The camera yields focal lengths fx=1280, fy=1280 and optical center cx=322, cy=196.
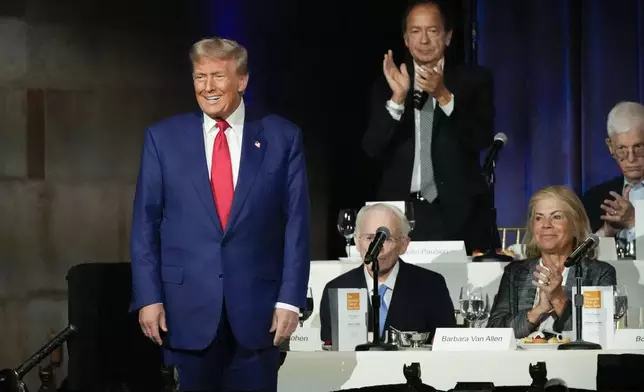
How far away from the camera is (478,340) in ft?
11.7

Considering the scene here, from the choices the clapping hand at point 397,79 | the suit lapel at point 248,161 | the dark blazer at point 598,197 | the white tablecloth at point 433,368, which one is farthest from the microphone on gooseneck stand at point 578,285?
the dark blazer at point 598,197

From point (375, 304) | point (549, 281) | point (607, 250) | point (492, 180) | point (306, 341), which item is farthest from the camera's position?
point (492, 180)

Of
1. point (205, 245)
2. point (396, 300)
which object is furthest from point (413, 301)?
point (205, 245)

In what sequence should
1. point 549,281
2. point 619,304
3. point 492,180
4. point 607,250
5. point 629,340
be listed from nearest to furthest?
1. point 629,340
2. point 619,304
3. point 549,281
4. point 607,250
5. point 492,180

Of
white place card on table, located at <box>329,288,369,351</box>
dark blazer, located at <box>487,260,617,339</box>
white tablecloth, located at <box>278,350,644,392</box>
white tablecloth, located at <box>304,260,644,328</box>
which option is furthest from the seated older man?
white tablecloth, located at <box>278,350,644,392</box>

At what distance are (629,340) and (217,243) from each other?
122 cm

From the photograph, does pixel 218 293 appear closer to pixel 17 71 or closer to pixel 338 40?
pixel 17 71

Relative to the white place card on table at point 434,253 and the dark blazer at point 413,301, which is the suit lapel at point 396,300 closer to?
the dark blazer at point 413,301

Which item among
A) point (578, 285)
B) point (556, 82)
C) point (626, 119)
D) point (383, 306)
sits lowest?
point (383, 306)

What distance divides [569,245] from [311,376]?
1.21 metres

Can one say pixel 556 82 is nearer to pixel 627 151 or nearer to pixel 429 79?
pixel 627 151

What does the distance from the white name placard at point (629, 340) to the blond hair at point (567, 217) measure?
734 millimetres

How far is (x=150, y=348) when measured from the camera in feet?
15.4

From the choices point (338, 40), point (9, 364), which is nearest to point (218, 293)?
point (9, 364)
